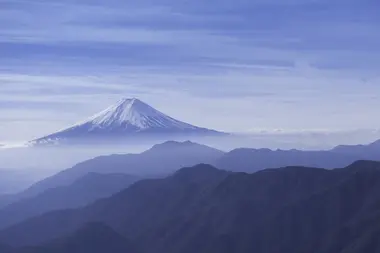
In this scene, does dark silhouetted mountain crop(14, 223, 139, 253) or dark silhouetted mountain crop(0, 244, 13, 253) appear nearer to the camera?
dark silhouetted mountain crop(14, 223, 139, 253)

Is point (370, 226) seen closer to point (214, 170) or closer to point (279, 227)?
point (279, 227)

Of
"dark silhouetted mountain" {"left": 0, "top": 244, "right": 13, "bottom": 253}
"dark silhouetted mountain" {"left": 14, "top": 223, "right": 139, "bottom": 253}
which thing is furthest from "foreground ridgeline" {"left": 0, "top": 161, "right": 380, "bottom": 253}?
"dark silhouetted mountain" {"left": 0, "top": 244, "right": 13, "bottom": 253}

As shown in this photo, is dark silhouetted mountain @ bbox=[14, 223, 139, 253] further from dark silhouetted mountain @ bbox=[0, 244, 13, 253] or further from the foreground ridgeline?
dark silhouetted mountain @ bbox=[0, 244, 13, 253]

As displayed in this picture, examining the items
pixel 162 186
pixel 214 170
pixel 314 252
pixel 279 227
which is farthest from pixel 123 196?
pixel 314 252

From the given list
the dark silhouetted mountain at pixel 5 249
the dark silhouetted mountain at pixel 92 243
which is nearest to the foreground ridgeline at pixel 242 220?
the dark silhouetted mountain at pixel 92 243

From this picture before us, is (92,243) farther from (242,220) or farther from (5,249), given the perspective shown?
(242,220)

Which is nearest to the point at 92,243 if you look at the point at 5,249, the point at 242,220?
the point at 5,249
